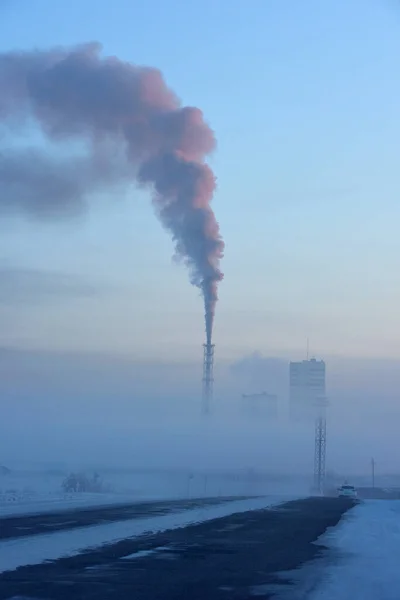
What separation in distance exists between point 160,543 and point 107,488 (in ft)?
225

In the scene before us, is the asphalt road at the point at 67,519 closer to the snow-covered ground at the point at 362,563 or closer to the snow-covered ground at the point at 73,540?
the snow-covered ground at the point at 73,540

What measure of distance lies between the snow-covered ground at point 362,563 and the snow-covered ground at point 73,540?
579 cm

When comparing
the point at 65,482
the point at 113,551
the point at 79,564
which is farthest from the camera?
the point at 65,482

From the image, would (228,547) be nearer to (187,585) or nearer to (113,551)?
(113,551)

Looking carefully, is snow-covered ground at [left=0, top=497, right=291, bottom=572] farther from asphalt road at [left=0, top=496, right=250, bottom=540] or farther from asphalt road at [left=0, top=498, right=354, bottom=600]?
asphalt road at [left=0, top=496, right=250, bottom=540]

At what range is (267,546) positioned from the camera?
22312 millimetres

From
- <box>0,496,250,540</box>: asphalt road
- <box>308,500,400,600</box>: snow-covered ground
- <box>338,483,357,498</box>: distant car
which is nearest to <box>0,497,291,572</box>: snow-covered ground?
<box>0,496,250,540</box>: asphalt road

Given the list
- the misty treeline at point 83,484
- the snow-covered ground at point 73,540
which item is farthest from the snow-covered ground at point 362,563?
the misty treeline at point 83,484

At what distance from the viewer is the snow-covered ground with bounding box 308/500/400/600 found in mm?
13883

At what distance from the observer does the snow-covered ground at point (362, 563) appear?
1388 cm

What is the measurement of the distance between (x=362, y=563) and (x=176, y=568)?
14.0ft

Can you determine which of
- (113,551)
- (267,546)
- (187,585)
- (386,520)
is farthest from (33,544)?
(386,520)

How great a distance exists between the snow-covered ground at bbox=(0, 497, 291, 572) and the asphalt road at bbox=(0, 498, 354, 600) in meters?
0.65

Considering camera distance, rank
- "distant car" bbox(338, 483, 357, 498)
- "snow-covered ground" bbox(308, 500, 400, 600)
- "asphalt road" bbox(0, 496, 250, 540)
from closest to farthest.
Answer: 1. "snow-covered ground" bbox(308, 500, 400, 600)
2. "asphalt road" bbox(0, 496, 250, 540)
3. "distant car" bbox(338, 483, 357, 498)
